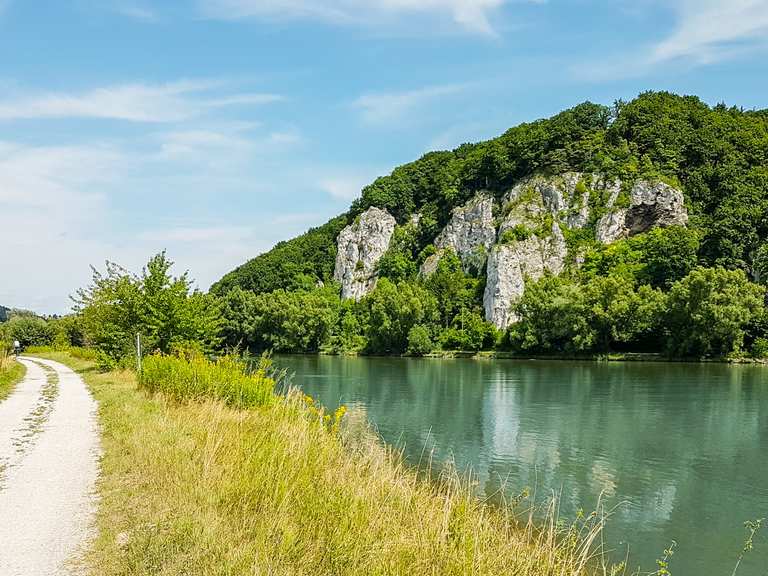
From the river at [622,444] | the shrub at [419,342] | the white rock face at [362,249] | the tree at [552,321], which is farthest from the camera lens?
the white rock face at [362,249]

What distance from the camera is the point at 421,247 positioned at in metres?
165

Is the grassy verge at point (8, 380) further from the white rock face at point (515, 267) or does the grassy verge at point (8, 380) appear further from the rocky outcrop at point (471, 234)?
the rocky outcrop at point (471, 234)

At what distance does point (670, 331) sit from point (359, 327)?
192 feet

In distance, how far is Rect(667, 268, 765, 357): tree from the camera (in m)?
73.2

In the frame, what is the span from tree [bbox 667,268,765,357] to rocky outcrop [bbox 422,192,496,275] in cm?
5970

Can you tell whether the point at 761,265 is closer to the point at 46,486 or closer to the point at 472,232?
the point at 472,232

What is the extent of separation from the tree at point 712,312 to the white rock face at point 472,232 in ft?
196

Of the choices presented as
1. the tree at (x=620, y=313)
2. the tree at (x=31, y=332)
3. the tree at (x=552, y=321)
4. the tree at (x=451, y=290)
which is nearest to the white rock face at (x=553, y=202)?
the tree at (x=451, y=290)

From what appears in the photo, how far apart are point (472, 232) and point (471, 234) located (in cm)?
51

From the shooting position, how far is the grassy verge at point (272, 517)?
6.73 meters

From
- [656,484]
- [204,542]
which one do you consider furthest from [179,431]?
[656,484]

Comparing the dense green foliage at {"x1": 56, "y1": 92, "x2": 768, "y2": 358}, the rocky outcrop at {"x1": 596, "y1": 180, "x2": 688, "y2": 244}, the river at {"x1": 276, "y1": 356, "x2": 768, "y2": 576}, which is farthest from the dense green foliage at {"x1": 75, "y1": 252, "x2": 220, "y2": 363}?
the rocky outcrop at {"x1": 596, "y1": 180, "x2": 688, "y2": 244}

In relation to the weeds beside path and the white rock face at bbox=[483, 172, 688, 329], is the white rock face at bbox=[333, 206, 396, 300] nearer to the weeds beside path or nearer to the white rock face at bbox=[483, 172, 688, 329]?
the white rock face at bbox=[483, 172, 688, 329]

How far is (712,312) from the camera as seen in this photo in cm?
7344
